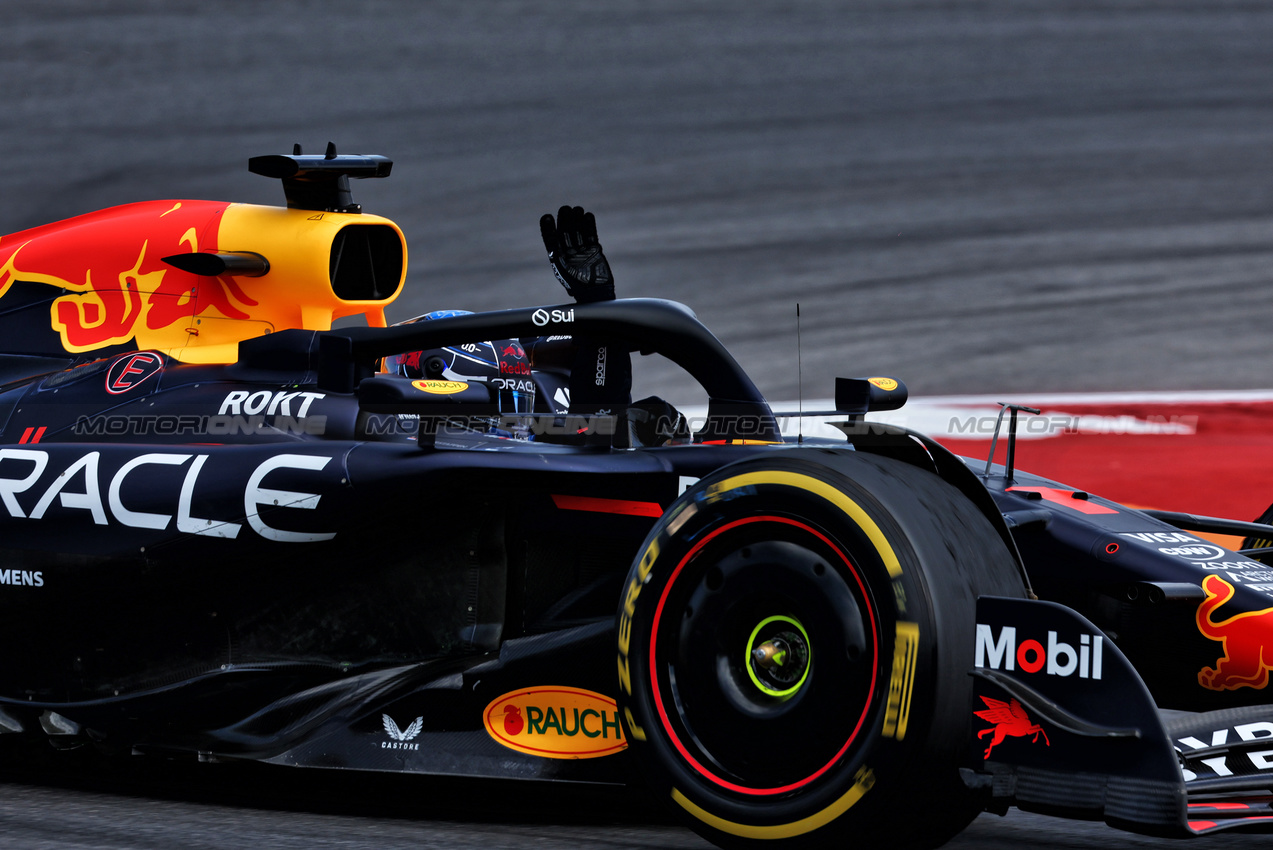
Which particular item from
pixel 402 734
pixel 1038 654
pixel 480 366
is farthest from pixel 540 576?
pixel 480 366

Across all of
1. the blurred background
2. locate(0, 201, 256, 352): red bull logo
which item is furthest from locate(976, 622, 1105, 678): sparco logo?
the blurred background

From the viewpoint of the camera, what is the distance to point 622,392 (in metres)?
4.65

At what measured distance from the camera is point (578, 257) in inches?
184

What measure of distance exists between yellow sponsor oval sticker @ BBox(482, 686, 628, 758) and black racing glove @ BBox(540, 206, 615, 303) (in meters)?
1.40

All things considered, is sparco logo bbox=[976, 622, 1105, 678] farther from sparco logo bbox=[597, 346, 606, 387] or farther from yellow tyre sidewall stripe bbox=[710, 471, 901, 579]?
sparco logo bbox=[597, 346, 606, 387]

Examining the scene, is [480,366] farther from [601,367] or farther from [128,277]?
[128,277]

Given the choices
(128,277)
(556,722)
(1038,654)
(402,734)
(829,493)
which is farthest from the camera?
(128,277)

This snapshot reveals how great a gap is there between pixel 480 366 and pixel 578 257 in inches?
36.6

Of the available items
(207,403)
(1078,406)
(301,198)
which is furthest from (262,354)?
(1078,406)

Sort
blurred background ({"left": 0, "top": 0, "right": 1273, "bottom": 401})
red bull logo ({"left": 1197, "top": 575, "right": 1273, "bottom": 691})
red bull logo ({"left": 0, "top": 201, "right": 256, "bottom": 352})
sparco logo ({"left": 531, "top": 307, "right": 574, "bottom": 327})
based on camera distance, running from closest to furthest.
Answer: red bull logo ({"left": 1197, "top": 575, "right": 1273, "bottom": 691})
sparco logo ({"left": 531, "top": 307, "right": 574, "bottom": 327})
red bull logo ({"left": 0, "top": 201, "right": 256, "bottom": 352})
blurred background ({"left": 0, "top": 0, "right": 1273, "bottom": 401})

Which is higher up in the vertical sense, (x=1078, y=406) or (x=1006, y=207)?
(x=1006, y=207)

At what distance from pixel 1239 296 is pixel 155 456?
405 inches

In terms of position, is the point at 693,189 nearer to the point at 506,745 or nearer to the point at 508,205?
the point at 508,205

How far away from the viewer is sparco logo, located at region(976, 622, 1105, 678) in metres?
2.70
